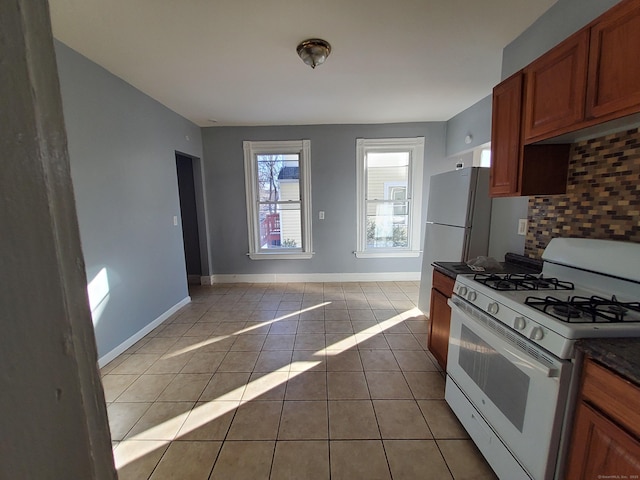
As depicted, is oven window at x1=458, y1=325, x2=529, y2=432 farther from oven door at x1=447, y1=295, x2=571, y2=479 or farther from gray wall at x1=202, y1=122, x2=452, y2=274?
gray wall at x1=202, y1=122, x2=452, y2=274

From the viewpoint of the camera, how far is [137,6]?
1.66 meters

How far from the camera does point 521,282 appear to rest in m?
1.58

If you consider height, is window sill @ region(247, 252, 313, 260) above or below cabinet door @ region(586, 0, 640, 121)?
below

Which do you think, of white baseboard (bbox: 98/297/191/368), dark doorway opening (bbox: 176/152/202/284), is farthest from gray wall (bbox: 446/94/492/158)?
white baseboard (bbox: 98/297/191/368)

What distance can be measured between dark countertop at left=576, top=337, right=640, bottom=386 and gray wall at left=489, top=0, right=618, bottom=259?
4.35 ft

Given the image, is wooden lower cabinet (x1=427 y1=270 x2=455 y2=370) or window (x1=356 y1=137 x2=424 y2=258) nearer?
wooden lower cabinet (x1=427 y1=270 x2=455 y2=370)

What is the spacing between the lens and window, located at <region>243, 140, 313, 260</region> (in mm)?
4262

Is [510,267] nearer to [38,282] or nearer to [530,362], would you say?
[530,362]

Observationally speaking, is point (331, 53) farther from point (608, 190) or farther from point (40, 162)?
point (40, 162)

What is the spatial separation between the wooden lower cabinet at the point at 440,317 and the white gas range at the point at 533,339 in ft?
0.79

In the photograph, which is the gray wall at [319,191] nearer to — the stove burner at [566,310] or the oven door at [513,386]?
the oven door at [513,386]

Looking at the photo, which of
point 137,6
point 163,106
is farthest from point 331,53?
point 163,106

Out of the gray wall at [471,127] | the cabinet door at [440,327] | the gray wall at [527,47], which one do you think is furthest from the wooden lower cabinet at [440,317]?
the gray wall at [471,127]

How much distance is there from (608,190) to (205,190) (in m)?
4.45
